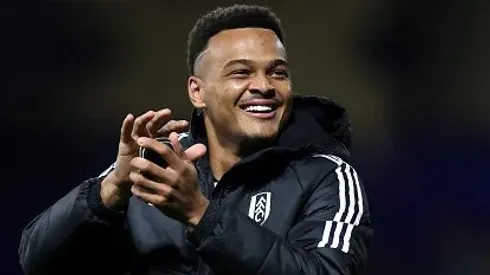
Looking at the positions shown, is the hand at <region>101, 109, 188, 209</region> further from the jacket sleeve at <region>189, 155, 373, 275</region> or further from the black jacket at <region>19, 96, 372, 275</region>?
the jacket sleeve at <region>189, 155, 373, 275</region>

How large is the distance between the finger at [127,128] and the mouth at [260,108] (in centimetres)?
22

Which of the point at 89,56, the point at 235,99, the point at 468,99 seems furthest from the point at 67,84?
the point at 235,99

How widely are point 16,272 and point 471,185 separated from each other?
138cm

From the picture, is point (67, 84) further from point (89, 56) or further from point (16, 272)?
point (16, 272)

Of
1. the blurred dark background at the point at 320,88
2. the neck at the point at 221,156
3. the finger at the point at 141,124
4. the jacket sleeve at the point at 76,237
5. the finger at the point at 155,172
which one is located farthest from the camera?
the blurred dark background at the point at 320,88

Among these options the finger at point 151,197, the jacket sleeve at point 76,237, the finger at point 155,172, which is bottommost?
the jacket sleeve at point 76,237

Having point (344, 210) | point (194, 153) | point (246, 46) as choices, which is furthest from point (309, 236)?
point (246, 46)

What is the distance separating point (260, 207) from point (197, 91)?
289 mm

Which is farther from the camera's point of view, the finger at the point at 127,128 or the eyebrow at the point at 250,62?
the eyebrow at the point at 250,62

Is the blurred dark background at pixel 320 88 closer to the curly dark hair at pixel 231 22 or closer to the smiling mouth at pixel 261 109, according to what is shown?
the curly dark hair at pixel 231 22

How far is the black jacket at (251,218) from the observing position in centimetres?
129

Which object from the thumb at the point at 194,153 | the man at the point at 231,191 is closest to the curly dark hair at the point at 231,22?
the man at the point at 231,191

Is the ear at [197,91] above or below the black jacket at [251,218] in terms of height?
above

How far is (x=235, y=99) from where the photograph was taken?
144 centimetres
